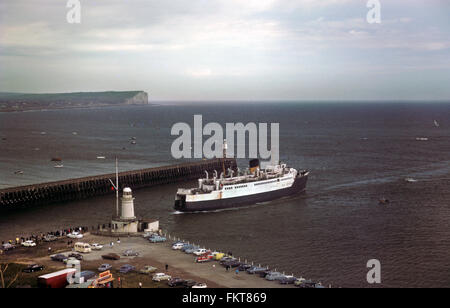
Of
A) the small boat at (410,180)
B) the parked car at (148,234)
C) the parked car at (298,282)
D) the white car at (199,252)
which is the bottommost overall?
the parked car at (298,282)

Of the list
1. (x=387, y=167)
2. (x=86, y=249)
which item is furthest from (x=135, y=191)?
(x=387, y=167)

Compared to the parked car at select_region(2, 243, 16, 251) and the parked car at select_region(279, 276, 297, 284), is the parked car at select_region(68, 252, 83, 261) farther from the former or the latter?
the parked car at select_region(279, 276, 297, 284)

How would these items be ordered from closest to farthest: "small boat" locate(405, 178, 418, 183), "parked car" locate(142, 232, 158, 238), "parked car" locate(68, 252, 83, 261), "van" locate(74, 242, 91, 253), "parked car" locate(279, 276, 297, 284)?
"parked car" locate(279, 276, 297, 284), "parked car" locate(68, 252, 83, 261), "van" locate(74, 242, 91, 253), "parked car" locate(142, 232, 158, 238), "small boat" locate(405, 178, 418, 183)

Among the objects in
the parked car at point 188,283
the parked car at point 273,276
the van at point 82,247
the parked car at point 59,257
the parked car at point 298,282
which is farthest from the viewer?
the van at point 82,247

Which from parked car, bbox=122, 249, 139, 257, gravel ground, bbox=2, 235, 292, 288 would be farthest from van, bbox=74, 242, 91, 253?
parked car, bbox=122, 249, 139, 257

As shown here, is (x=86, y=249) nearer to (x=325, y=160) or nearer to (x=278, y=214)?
(x=278, y=214)

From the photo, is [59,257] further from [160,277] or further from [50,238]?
[160,277]

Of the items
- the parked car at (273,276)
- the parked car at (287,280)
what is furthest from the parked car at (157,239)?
the parked car at (287,280)

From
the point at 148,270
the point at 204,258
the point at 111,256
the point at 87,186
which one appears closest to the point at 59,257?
the point at 111,256

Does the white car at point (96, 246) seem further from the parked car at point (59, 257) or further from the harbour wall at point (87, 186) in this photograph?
the harbour wall at point (87, 186)
